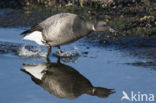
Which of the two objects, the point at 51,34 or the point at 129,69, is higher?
the point at 51,34

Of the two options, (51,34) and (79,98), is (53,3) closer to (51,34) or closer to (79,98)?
(51,34)

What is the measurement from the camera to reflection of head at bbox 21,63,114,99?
21.9ft

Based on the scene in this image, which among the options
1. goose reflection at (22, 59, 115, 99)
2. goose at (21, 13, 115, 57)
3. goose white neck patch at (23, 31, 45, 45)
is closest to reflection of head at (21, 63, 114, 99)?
goose reflection at (22, 59, 115, 99)

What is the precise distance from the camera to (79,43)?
32.8 ft

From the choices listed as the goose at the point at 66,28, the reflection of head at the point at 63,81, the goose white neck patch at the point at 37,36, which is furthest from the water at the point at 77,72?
the goose at the point at 66,28

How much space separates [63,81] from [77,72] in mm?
506

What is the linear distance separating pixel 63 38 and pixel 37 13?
13.1ft

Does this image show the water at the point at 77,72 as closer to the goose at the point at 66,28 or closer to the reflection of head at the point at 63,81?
the reflection of head at the point at 63,81

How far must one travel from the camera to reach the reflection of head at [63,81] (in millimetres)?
6664

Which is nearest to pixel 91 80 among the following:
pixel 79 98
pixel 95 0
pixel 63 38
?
pixel 79 98

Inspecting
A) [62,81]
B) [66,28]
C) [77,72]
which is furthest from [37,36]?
[62,81]

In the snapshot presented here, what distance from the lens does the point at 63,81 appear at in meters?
7.29

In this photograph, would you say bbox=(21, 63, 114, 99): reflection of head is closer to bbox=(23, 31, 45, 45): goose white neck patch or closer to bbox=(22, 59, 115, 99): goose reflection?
bbox=(22, 59, 115, 99): goose reflection

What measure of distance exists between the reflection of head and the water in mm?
19
